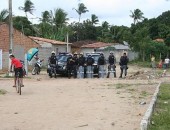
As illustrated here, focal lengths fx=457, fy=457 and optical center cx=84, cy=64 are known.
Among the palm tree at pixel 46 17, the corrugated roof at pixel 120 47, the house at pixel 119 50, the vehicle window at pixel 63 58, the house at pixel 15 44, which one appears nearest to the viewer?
the vehicle window at pixel 63 58

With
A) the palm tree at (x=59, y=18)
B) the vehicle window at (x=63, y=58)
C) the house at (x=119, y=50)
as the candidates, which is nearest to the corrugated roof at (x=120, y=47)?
the house at (x=119, y=50)

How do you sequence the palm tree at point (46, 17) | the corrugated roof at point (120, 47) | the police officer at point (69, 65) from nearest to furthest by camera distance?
the police officer at point (69, 65)
the corrugated roof at point (120, 47)
the palm tree at point (46, 17)

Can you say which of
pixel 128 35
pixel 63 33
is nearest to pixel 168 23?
pixel 128 35

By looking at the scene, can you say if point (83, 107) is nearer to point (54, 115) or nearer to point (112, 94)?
point (54, 115)

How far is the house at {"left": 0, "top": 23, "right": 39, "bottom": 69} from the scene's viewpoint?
127 ft

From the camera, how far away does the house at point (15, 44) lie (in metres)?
38.6

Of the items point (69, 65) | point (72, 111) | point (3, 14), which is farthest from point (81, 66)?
point (3, 14)

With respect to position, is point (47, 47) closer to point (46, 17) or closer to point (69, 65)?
point (69, 65)

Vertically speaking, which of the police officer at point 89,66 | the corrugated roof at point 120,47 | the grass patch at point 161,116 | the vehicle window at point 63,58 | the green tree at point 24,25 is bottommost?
the grass patch at point 161,116

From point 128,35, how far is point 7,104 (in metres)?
53.3

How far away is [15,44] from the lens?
41938 millimetres

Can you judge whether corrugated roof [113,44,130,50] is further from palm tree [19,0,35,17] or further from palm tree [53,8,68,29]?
palm tree [19,0,35,17]

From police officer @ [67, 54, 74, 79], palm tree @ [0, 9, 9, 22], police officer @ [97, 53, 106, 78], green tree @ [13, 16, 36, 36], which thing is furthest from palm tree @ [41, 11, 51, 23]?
police officer @ [67, 54, 74, 79]

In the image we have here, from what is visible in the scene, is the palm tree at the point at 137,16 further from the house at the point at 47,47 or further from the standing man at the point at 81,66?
the standing man at the point at 81,66
